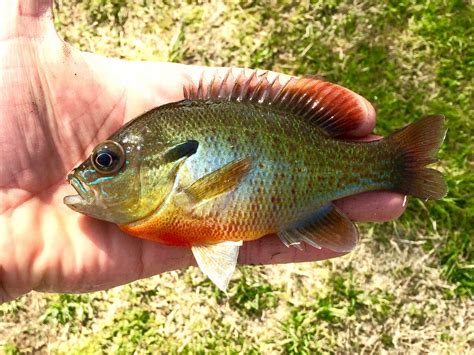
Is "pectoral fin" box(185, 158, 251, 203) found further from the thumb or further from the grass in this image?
the grass

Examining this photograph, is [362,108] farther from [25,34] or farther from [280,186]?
[25,34]

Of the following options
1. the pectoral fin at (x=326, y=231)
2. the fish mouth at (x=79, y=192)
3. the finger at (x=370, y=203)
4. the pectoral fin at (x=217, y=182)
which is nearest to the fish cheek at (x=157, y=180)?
the pectoral fin at (x=217, y=182)

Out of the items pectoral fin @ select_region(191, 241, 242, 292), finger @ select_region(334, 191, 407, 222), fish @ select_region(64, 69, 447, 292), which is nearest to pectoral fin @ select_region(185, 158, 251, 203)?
fish @ select_region(64, 69, 447, 292)

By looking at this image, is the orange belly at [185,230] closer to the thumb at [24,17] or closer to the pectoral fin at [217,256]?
the pectoral fin at [217,256]

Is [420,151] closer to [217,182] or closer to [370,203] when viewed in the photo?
[370,203]

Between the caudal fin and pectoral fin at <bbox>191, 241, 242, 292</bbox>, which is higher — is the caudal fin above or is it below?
above

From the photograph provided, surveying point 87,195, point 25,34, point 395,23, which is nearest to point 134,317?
point 87,195

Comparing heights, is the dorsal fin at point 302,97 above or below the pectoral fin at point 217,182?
above

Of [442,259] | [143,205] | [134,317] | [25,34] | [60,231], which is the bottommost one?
[134,317]
